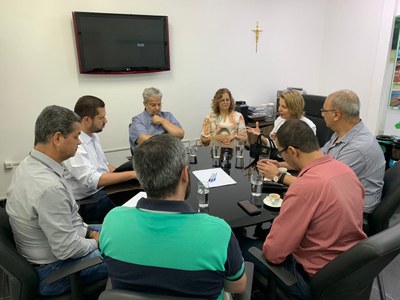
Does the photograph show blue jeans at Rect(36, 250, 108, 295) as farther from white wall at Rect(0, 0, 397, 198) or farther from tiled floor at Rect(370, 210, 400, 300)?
white wall at Rect(0, 0, 397, 198)

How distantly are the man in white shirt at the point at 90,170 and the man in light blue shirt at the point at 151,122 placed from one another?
54cm

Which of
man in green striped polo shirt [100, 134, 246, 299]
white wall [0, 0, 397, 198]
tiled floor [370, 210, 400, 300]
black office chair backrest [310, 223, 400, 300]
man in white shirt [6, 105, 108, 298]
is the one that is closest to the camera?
man in green striped polo shirt [100, 134, 246, 299]

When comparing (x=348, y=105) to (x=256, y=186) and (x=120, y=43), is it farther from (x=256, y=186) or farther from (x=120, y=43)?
(x=120, y=43)

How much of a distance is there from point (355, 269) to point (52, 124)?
4.84 ft

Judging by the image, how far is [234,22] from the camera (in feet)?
12.9

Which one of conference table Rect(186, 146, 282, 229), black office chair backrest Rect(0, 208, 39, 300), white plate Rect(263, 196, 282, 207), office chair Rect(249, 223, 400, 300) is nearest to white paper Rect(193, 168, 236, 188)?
conference table Rect(186, 146, 282, 229)

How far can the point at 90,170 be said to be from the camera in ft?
6.40

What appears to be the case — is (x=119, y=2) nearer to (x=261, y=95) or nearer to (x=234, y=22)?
(x=234, y=22)

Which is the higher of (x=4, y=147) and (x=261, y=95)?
(x=261, y=95)

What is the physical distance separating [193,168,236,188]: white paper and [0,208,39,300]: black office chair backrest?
3.46 ft

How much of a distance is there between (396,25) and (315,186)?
12.4 feet

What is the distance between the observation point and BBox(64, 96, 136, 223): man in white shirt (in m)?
1.92

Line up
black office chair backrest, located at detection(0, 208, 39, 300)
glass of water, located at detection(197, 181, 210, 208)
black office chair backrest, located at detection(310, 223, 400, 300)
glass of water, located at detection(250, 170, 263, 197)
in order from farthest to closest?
1. glass of water, located at detection(250, 170, 263, 197)
2. glass of water, located at detection(197, 181, 210, 208)
3. black office chair backrest, located at detection(0, 208, 39, 300)
4. black office chair backrest, located at detection(310, 223, 400, 300)

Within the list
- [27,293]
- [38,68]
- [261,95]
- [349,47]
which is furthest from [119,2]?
[349,47]
